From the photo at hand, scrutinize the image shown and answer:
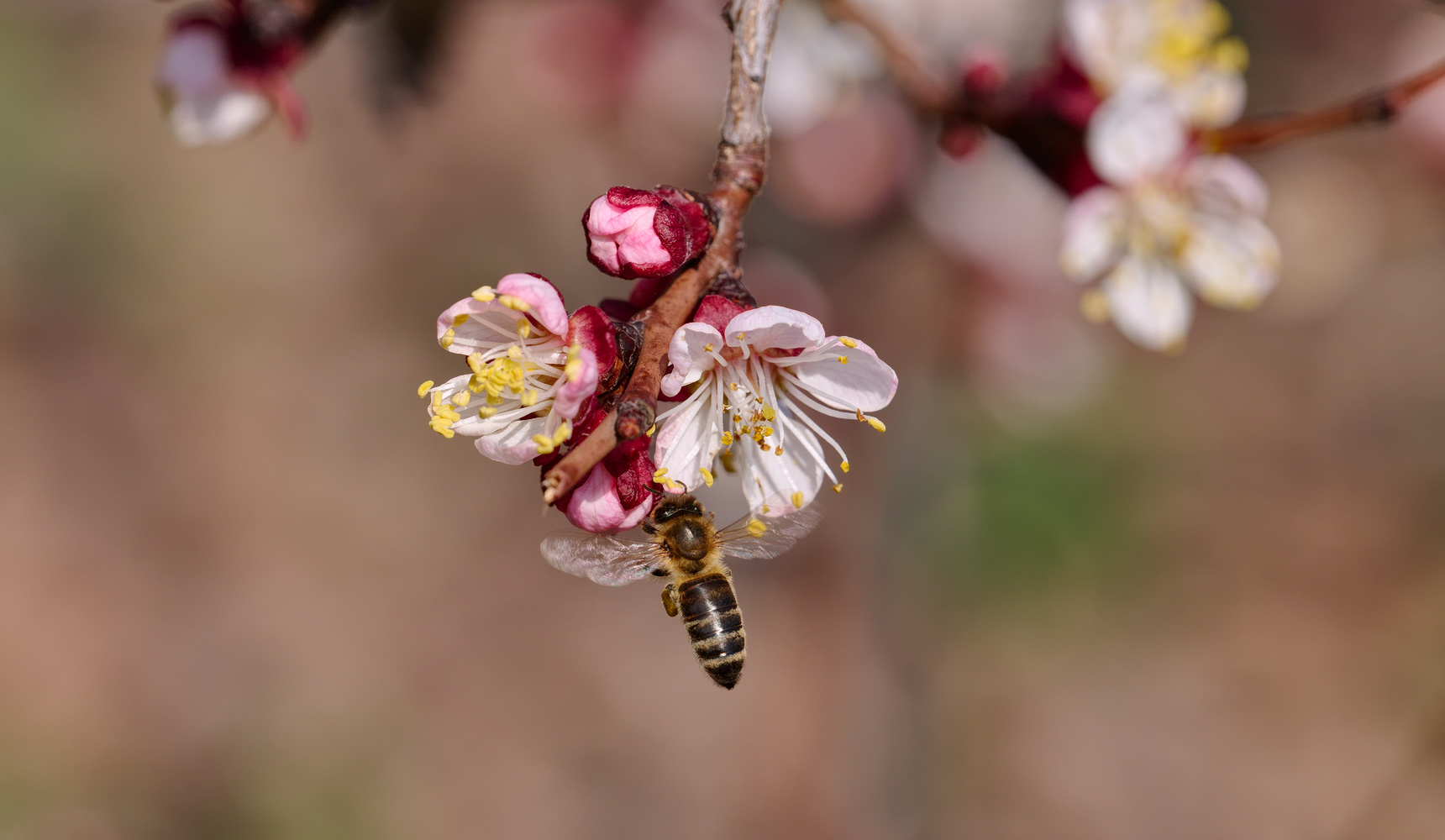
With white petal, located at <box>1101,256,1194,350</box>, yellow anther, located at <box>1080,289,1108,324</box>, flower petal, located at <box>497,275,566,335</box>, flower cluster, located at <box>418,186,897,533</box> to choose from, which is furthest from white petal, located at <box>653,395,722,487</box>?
white petal, located at <box>1101,256,1194,350</box>

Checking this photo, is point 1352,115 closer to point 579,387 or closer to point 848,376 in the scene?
point 848,376

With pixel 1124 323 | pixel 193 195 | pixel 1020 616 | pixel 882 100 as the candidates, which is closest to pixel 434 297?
pixel 193 195

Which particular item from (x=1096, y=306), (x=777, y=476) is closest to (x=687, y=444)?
(x=777, y=476)

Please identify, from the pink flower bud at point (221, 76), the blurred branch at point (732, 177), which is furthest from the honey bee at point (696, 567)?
the pink flower bud at point (221, 76)

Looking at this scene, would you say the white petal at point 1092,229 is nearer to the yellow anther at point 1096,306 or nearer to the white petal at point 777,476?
the yellow anther at point 1096,306

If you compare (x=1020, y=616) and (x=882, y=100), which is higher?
(x=882, y=100)

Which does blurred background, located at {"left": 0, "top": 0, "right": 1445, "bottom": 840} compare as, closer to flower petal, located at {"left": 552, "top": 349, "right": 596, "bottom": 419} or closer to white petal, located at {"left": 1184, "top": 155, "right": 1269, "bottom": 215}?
white petal, located at {"left": 1184, "top": 155, "right": 1269, "bottom": 215}

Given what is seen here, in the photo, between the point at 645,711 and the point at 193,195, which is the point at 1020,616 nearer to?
the point at 645,711
